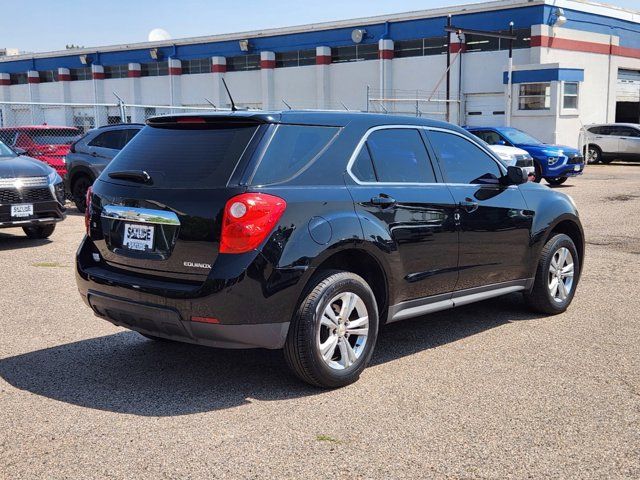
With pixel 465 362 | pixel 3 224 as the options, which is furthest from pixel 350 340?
pixel 3 224

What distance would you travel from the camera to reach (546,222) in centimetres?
640

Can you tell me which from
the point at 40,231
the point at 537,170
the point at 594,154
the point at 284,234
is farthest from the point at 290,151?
the point at 594,154

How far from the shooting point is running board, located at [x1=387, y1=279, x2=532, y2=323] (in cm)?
519

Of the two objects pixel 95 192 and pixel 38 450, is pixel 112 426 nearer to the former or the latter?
pixel 38 450

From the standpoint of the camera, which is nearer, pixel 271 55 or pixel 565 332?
pixel 565 332

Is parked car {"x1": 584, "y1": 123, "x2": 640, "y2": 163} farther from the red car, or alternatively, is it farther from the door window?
the door window

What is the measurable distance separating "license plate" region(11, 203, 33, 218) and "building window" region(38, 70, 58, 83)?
51.2 metres

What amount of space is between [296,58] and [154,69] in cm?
1251

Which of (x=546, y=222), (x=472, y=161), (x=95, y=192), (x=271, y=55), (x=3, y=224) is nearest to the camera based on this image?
(x=95, y=192)

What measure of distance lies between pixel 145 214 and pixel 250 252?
803 mm

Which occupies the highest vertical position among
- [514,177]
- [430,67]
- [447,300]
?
[430,67]

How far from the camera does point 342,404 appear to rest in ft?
14.5

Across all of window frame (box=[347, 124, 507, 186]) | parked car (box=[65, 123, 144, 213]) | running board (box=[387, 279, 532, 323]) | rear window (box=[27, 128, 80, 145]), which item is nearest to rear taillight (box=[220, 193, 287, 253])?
window frame (box=[347, 124, 507, 186])

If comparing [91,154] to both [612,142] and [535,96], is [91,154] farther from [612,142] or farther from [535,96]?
[535,96]
